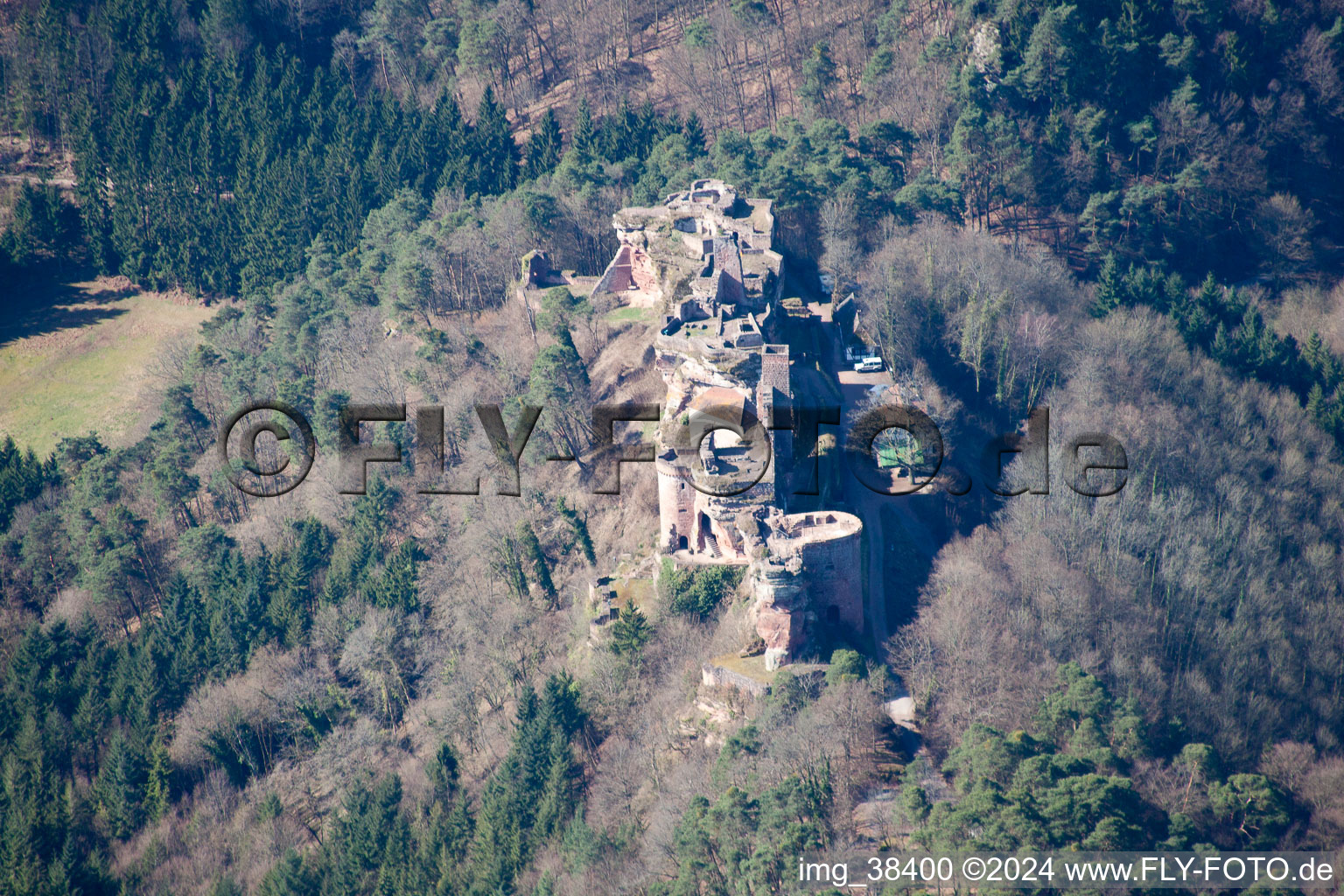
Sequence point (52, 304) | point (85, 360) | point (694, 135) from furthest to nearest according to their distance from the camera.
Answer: point (52, 304)
point (694, 135)
point (85, 360)

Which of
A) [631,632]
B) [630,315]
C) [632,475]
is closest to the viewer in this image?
[631,632]

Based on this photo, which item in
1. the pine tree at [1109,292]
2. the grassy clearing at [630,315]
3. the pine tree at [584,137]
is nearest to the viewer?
the grassy clearing at [630,315]

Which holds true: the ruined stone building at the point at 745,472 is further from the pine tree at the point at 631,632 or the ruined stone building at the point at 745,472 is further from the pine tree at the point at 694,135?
the pine tree at the point at 694,135

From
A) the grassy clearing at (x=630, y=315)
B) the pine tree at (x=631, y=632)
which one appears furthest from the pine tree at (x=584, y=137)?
the pine tree at (x=631, y=632)

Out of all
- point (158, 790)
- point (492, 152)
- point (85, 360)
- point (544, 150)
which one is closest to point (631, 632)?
point (158, 790)

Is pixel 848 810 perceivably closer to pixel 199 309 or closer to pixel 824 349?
pixel 824 349

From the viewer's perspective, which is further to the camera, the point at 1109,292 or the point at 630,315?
the point at 1109,292

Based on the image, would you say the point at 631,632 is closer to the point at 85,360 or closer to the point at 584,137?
the point at 584,137

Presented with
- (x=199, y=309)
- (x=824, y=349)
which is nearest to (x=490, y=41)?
(x=199, y=309)
